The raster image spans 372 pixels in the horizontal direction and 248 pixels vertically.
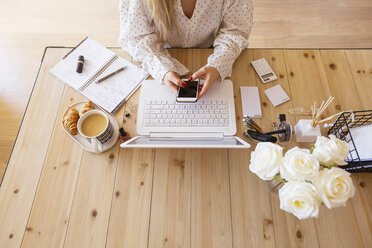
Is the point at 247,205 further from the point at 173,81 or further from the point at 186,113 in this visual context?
the point at 173,81

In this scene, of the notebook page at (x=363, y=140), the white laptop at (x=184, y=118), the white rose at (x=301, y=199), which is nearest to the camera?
the white rose at (x=301, y=199)

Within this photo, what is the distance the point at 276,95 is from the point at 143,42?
0.59 metres

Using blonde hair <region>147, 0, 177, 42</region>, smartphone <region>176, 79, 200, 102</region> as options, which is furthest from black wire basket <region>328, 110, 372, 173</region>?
blonde hair <region>147, 0, 177, 42</region>

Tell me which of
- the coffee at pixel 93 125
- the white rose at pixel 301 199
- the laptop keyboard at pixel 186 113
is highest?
the laptop keyboard at pixel 186 113

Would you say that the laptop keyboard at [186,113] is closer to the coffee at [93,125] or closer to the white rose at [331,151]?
the coffee at [93,125]

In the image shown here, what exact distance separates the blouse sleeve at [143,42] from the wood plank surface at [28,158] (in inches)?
13.5

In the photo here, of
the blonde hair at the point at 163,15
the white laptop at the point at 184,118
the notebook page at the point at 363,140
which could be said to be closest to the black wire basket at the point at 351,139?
the notebook page at the point at 363,140

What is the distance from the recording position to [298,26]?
→ 1.99m

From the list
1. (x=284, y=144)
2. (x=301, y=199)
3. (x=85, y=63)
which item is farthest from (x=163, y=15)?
(x=301, y=199)

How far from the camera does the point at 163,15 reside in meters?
0.91

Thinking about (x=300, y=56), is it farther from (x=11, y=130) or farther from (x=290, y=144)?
(x=11, y=130)

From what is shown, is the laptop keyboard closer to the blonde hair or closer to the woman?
the woman

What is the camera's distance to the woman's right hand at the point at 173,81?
2.88ft

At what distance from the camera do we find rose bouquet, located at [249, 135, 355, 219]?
0.50 m
